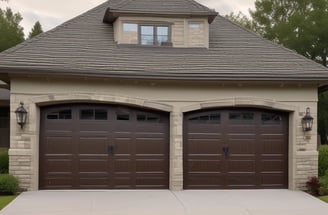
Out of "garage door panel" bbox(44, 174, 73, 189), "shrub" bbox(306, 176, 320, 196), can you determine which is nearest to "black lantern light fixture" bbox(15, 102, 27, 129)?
"garage door panel" bbox(44, 174, 73, 189)

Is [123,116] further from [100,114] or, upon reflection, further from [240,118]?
[240,118]

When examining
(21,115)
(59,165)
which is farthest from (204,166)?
(21,115)

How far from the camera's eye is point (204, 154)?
536 inches

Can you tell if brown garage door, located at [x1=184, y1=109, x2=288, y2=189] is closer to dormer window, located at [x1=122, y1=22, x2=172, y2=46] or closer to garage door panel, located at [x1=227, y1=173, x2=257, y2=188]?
garage door panel, located at [x1=227, y1=173, x2=257, y2=188]

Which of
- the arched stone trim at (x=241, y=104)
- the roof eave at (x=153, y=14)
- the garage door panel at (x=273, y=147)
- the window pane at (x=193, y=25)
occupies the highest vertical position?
the roof eave at (x=153, y=14)

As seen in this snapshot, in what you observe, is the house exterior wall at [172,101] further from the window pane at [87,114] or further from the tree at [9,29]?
the tree at [9,29]

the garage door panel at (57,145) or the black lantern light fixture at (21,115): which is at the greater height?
the black lantern light fixture at (21,115)

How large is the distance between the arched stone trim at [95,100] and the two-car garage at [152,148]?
1.32ft

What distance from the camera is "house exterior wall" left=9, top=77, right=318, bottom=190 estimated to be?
499 inches

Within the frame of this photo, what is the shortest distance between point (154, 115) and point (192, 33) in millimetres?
3096

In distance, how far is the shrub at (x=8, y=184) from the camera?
12109 mm

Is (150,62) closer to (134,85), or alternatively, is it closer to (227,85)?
(134,85)

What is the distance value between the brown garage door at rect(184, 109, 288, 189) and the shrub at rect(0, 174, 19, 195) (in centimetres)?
490

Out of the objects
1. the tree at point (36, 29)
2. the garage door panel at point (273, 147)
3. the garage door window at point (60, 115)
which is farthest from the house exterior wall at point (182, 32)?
the tree at point (36, 29)
